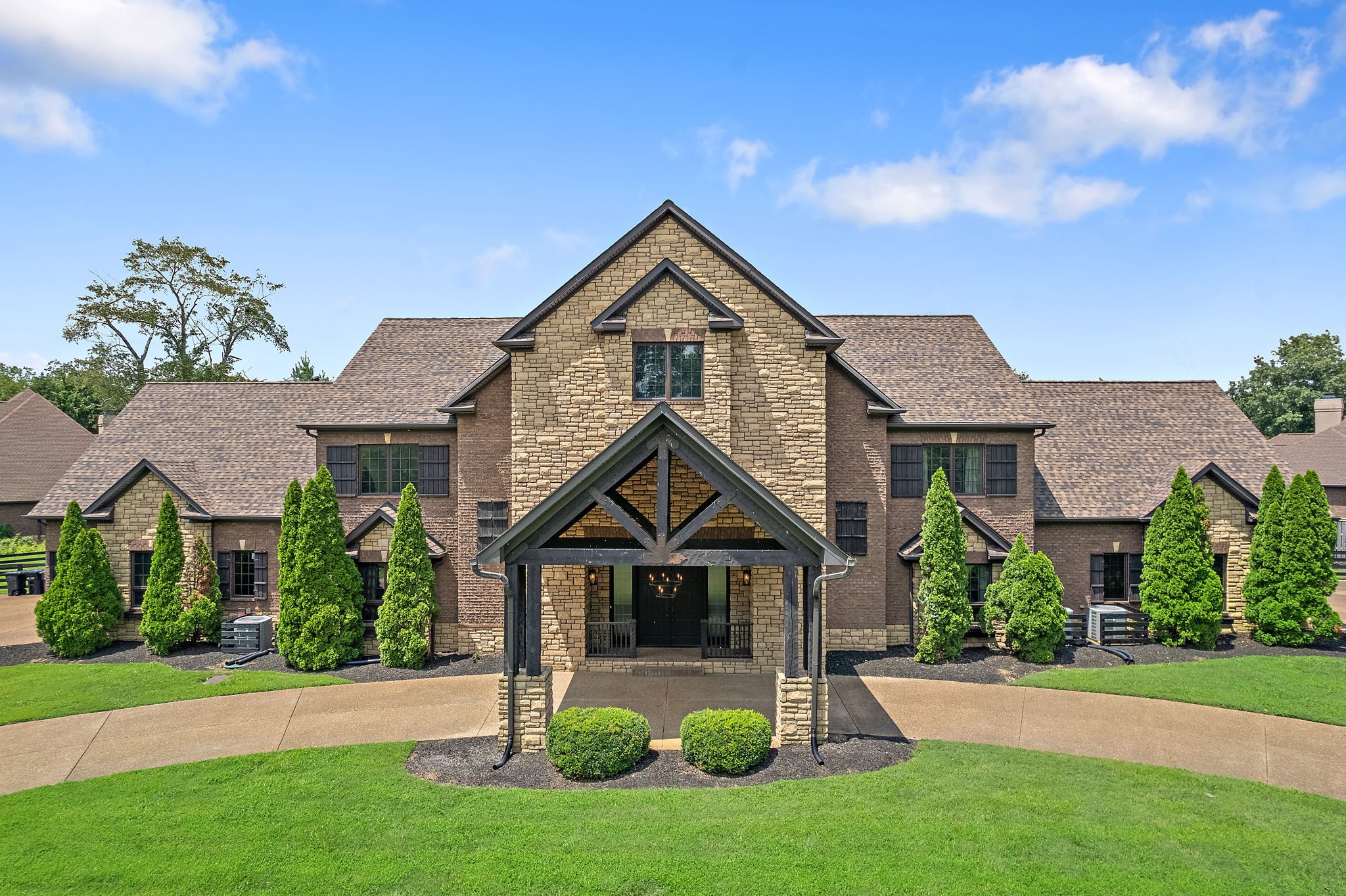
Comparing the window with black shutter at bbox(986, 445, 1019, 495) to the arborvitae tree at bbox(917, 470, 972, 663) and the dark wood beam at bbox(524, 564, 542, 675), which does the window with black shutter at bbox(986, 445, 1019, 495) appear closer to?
the arborvitae tree at bbox(917, 470, 972, 663)

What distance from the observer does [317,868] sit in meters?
7.92

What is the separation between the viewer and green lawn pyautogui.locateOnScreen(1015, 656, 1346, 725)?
44.8ft

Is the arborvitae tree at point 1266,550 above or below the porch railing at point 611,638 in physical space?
above

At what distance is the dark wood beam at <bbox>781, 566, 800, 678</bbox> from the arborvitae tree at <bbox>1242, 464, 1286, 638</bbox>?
49.0 feet

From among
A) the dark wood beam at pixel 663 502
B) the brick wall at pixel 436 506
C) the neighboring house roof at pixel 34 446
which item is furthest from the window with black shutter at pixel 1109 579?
the neighboring house roof at pixel 34 446

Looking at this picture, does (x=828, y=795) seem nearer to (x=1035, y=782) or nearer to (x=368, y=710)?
(x=1035, y=782)

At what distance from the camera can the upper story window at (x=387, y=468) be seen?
19062 mm

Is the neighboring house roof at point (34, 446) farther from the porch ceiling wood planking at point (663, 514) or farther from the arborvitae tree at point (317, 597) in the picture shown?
the porch ceiling wood planking at point (663, 514)

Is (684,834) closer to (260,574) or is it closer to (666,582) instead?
(666,582)

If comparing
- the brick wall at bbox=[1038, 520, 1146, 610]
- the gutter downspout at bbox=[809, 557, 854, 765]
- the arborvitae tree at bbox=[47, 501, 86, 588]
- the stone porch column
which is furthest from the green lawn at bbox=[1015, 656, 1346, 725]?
the arborvitae tree at bbox=[47, 501, 86, 588]

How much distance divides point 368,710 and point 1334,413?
5405cm

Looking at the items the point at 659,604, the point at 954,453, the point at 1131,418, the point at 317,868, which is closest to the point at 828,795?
the point at 317,868

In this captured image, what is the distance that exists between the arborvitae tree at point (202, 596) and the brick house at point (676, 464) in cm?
67

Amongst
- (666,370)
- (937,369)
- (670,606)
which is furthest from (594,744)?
(937,369)
